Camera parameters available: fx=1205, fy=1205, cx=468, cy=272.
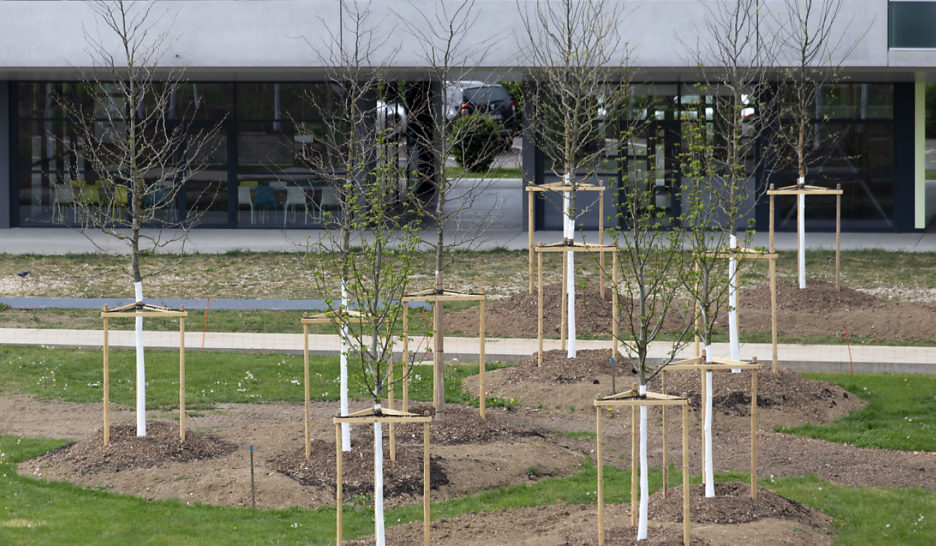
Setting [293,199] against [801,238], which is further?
[293,199]

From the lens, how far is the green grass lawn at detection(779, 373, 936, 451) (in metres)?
11.9

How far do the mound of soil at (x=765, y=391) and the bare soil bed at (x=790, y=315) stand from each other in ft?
10.1

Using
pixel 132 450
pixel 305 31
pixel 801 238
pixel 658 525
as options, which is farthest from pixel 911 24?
pixel 132 450

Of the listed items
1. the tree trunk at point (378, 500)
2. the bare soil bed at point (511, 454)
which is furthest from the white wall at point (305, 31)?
the tree trunk at point (378, 500)

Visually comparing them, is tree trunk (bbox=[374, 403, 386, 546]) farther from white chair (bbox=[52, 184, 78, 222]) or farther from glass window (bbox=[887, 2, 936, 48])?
white chair (bbox=[52, 184, 78, 222])

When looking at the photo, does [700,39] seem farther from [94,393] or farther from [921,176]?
[94,393]

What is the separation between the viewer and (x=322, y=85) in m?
28.7

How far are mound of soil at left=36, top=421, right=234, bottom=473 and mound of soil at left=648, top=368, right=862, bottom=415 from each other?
4.94m

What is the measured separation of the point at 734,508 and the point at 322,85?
21.3m

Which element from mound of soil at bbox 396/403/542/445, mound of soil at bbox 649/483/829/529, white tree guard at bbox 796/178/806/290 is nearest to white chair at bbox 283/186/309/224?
white tree guard at bbox 796/178/806/290

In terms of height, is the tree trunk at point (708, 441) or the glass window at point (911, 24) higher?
the glass window at point (911, 24)

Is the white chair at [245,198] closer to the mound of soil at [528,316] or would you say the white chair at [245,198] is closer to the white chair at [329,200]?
the white chair at [329,200]

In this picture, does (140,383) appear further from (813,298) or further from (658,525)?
(813,298)

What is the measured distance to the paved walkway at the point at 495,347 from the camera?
14.7 meters
